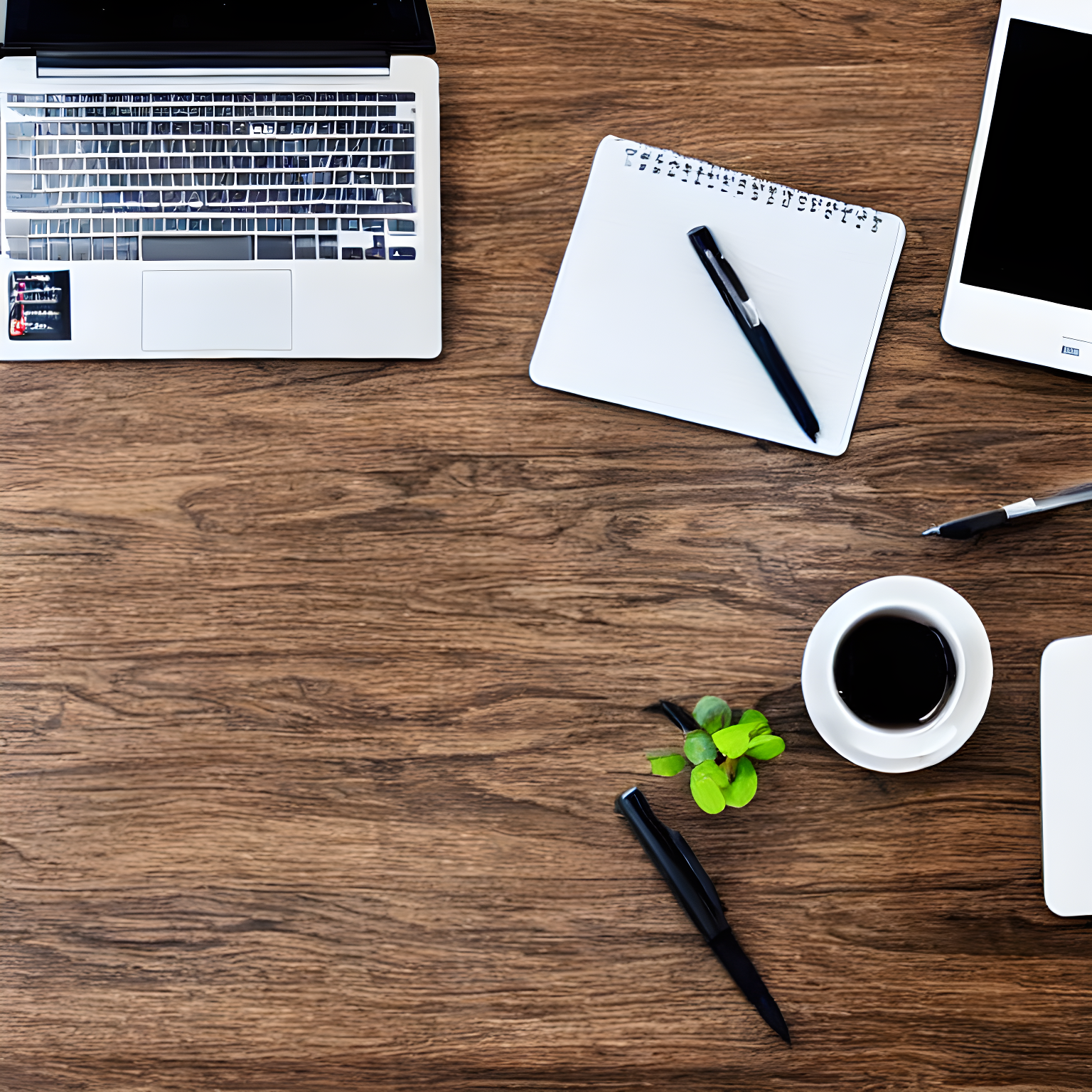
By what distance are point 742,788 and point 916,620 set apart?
0.67ft

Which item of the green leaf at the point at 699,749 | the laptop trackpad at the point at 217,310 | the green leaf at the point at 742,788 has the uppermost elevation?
the laptop trackpad at the point at 217,310

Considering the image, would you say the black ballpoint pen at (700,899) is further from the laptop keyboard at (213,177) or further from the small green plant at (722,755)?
the laptop keyboard at (213,177)

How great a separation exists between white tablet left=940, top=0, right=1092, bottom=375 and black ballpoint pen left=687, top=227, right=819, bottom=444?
157 millimetres

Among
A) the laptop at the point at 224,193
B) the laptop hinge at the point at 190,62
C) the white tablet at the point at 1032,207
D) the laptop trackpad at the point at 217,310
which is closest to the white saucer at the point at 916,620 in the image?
the white tablet at the point at 1032,207

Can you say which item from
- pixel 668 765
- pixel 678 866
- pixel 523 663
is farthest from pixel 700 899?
pixel 523 663

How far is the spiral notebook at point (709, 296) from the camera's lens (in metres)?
0.81

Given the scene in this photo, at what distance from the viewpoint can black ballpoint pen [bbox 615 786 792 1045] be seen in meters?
0.77

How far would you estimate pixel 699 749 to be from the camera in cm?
72

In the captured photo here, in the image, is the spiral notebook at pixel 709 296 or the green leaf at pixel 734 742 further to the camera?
the spiral notebook at pixel 709 296

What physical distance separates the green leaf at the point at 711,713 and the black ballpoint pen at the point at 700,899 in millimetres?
103

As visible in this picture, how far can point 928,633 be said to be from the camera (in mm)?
725

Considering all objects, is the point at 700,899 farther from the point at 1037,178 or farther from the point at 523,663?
the point at 1037,178

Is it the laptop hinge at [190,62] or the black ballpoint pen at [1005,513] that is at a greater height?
A: the laptop hinge at [190,62]

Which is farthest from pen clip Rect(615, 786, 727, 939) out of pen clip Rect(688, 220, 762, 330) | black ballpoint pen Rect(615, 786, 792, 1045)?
pen clip Rect(688, 220, 762, 330)
